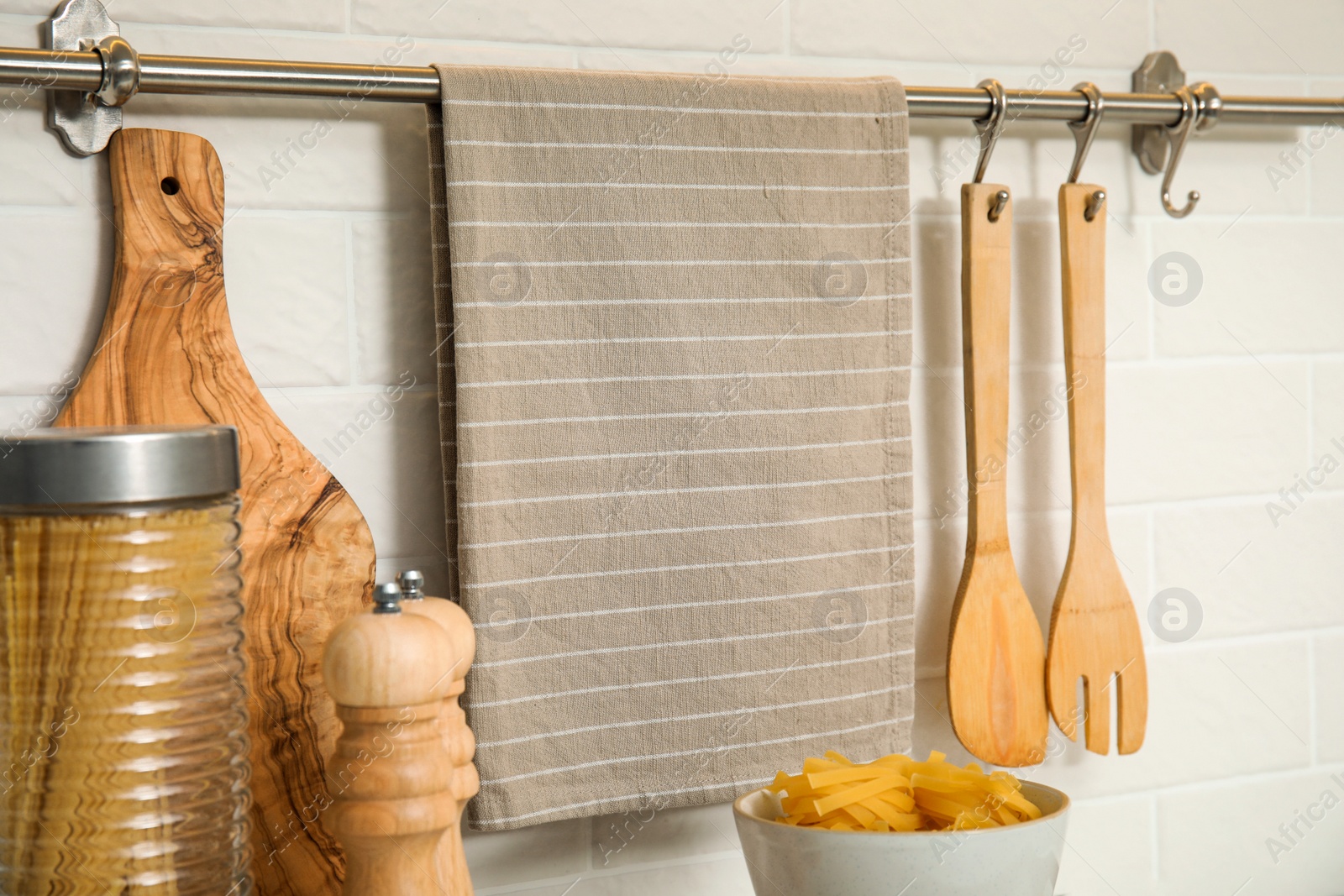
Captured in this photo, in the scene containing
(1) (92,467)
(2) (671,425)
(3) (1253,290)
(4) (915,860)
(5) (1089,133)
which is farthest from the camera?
(3) (1253,290)

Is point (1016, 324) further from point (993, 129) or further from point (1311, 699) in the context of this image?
point (1311, 699)

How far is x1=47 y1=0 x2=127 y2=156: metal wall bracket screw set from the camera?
1.93 feet

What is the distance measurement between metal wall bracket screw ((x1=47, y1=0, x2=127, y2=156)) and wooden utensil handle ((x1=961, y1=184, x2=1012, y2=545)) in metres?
0.49

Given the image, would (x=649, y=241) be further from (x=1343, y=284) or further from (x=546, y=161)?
(x=1343, y=284)

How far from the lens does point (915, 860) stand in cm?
56

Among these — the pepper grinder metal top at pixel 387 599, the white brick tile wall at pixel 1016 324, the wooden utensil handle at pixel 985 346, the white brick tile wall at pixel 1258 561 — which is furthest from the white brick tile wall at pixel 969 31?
the pepper grinder metal top at pixel 387 599

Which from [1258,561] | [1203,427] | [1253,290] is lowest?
[1258,561]

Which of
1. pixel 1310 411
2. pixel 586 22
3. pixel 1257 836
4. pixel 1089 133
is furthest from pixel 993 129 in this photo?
pixel 1257 836

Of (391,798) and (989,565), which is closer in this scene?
(391,798)

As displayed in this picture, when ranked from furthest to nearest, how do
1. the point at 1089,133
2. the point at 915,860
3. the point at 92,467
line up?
1. the point at 1089,133
2. the point at 915,860
3. the point at 92,467

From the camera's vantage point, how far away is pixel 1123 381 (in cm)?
83

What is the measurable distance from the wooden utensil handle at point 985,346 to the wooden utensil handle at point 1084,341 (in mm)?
46

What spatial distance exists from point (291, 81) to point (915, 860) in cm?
49

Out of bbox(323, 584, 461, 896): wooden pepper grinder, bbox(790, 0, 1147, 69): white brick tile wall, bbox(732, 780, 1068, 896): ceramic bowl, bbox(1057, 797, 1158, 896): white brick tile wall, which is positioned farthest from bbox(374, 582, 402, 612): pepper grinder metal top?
bbox(1057, 797, 1158, 896): white brick tile wall
